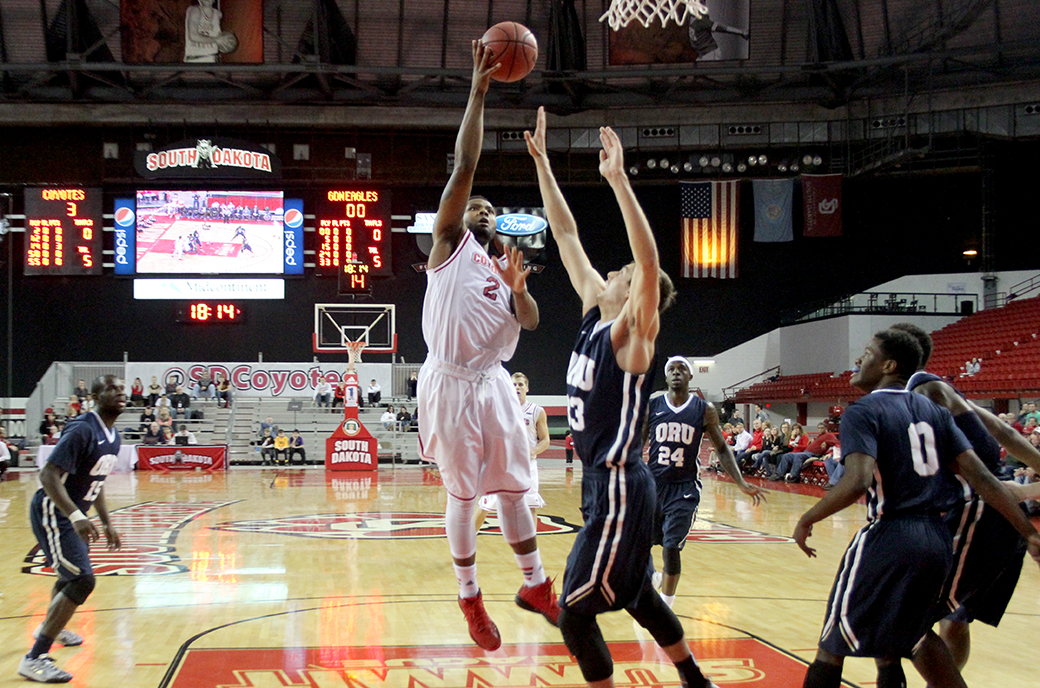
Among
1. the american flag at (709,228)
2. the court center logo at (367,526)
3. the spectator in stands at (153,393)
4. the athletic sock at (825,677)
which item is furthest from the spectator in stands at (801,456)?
the spectator in stands at (153,393)

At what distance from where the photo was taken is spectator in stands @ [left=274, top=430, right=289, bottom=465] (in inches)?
891

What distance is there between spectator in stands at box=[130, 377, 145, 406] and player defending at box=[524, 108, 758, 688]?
2360 centimetres

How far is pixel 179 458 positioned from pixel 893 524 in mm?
20708

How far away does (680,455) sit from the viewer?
6.48 meters

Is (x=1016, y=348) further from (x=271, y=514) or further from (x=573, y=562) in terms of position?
(x=573, y=562)

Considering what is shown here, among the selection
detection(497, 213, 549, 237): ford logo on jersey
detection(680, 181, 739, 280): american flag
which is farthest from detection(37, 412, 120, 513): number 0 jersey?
detection(680, 181, 739, 280): american flag

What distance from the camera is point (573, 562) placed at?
3625 millimetres

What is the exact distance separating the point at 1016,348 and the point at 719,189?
945 cm

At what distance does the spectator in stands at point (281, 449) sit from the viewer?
74.2 feet

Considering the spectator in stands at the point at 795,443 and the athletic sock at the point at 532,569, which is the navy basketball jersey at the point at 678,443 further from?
the spectator in stands at the point at 795,443

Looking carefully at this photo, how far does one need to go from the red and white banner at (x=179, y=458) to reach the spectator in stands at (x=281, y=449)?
53.6 inches

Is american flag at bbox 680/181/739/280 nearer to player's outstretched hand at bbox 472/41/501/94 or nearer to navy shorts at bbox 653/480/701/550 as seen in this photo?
navy shorts at bbox 653/480/701/550

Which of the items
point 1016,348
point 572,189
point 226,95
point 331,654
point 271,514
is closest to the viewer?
point 331,654

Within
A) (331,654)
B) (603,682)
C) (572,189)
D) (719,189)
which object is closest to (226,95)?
(572,189)
